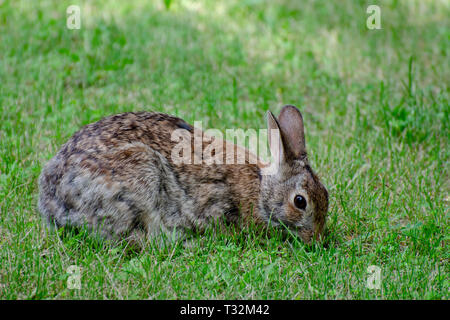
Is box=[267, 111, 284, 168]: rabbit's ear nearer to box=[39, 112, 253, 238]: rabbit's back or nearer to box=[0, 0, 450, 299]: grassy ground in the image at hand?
box=[39, 112, 253, 238]: rabbit's back

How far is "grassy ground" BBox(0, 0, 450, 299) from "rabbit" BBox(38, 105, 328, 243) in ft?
0.61

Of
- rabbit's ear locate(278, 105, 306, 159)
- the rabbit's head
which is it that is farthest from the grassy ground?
rabbit's ear locate(278, 105, 306, 159)

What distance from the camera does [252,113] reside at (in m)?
7.47

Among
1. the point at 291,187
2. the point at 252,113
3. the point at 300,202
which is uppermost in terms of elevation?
the point at 252,113

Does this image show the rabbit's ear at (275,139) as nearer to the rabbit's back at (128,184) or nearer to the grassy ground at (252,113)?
the rabbit's back at (128,184)

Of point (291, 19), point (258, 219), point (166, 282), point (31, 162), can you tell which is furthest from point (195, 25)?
point (166, 282)

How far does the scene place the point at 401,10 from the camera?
1023cm

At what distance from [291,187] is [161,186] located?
1071 millimetres

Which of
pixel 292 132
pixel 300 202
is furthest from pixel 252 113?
pixel 300 202

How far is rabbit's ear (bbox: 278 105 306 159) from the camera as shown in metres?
5.50

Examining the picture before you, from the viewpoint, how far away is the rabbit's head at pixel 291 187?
17.4ft

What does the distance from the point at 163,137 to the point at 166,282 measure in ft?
4.68

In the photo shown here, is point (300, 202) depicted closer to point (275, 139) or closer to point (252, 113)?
point (275, 139)

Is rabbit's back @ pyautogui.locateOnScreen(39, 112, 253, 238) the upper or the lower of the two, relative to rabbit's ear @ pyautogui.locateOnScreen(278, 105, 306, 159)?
lower
